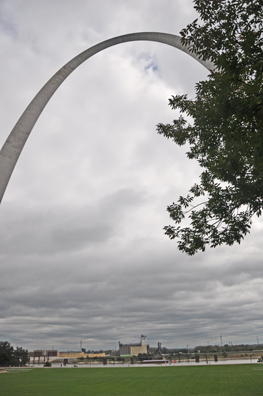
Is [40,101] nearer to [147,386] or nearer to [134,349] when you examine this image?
[147,386]

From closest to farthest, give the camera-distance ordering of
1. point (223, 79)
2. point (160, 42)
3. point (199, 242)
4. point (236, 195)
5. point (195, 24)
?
point (223, 79), point (195, 24), point (236, 195), point (199, 242), point (160, 42)

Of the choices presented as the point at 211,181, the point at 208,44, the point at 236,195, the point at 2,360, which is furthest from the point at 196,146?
the point at 2,360

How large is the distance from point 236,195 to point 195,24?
16.8ft

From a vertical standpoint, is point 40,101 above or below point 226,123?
above

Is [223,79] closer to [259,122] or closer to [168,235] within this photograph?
[259,122]

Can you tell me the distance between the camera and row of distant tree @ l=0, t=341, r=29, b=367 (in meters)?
68.1

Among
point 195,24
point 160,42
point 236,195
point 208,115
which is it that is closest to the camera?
point 208,115

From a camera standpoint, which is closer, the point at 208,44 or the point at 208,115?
the point at 208,115

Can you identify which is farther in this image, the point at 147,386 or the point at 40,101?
the point at 147,386

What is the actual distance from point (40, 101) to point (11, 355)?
2808 inches

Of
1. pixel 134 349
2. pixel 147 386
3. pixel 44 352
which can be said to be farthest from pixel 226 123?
pixel 134 349

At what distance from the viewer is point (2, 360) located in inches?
2677

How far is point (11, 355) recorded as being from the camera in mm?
70000

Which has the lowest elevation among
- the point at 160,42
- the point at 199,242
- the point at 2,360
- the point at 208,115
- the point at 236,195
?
the point at 2,360
